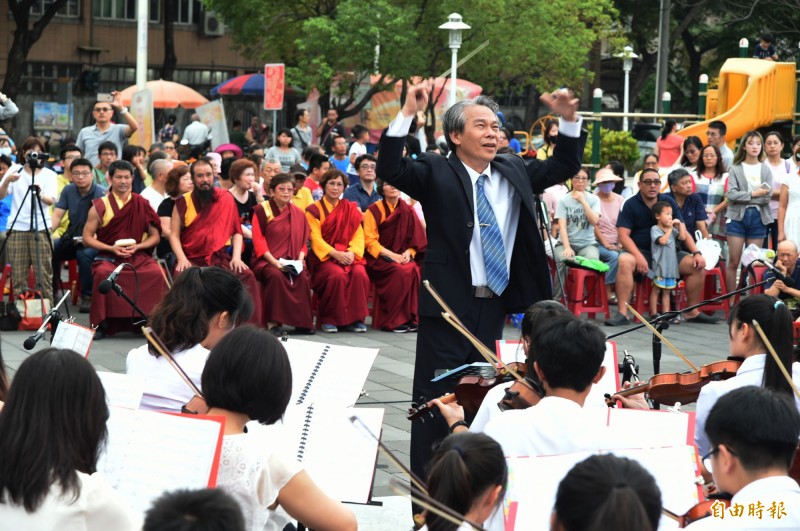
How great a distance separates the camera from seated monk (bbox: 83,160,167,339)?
1042 centimetres

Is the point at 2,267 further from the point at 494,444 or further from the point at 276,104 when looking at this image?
the point at 494,444

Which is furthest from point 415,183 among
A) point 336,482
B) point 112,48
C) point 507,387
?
point 112,48

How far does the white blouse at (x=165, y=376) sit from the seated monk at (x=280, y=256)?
239 inches

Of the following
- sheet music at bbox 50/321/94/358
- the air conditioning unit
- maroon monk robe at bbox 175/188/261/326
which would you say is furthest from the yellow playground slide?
the air conditioning unit

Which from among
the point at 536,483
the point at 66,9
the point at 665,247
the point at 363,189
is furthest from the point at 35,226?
the point at 66,9

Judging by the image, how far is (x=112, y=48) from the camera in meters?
37.4

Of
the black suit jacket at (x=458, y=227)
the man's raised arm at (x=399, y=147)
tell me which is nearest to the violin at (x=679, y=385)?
the black suit jacket at (x=458, y=227)

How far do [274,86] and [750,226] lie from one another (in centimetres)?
856

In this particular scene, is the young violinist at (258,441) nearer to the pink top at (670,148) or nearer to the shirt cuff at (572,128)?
the shirt cuff at (572,128)

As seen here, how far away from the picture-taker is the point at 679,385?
5.41 m

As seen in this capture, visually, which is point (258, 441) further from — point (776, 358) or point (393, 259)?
point (393, 259)

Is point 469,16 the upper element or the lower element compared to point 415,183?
upper

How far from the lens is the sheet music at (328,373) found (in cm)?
473

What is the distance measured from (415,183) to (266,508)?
84.6 inches
